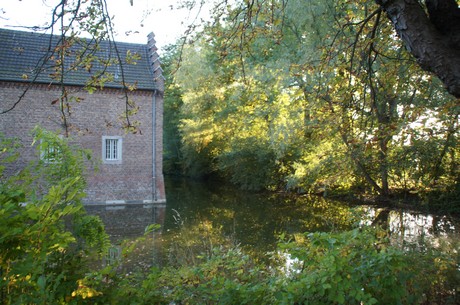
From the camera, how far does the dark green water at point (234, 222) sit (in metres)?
9.84

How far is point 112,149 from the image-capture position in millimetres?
19266

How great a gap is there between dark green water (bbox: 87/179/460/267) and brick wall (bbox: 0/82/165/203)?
3.57ft

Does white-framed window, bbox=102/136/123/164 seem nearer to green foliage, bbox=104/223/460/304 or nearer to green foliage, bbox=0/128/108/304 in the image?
green foliage, bbox=104/223/460/304

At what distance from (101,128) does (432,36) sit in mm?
18007

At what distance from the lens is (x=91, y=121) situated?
61.6ft

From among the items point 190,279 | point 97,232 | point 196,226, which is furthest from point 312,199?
point 97,232

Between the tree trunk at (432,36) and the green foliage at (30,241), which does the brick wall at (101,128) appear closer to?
the green foliage at (30,241)

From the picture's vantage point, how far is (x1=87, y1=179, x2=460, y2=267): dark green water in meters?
9.84

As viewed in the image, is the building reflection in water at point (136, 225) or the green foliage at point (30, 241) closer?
the green foliage at point (30, 241)

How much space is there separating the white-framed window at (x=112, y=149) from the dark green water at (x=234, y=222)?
2.27 m

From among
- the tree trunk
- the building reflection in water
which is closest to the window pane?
the building reflection in water

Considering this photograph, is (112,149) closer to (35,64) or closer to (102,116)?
(102,116)

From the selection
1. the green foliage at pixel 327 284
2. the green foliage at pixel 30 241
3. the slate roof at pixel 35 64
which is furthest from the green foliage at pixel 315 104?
the slate roof at pixel 35 64

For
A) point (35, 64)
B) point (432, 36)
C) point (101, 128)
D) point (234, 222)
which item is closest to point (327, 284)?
point (432, 36)
